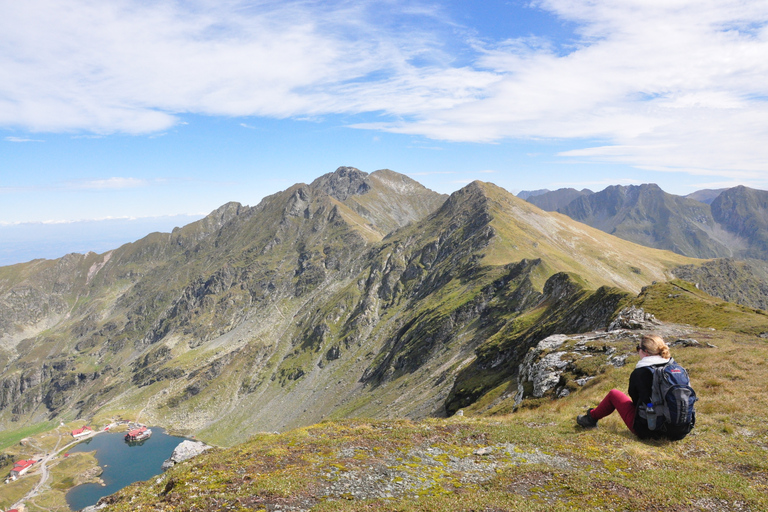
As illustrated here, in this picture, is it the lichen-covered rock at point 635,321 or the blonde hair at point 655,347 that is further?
the lichen-covered rock at point 635,321

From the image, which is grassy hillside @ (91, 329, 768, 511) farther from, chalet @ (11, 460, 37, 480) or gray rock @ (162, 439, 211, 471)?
chalet @ (11, 460, 37, 480)

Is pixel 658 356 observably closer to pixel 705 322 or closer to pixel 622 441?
pixel 622 441

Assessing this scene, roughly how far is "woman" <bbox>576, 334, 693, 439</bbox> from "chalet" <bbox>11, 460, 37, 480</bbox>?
242914 mm

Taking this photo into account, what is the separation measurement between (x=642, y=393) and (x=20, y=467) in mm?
253540

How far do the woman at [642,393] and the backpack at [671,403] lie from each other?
5.9 inches

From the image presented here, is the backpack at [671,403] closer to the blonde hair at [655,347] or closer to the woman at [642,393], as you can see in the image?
the woman at [642,393]

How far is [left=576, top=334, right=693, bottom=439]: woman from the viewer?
14977 millimetres

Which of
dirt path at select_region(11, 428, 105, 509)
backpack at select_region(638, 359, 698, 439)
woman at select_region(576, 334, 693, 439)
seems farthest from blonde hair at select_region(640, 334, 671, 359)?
dirt path at select_region(11, 428, 105, 509)

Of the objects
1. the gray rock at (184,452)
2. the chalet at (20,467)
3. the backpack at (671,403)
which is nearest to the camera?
the backpack at (671,403)

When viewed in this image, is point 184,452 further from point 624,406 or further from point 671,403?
point 671,403

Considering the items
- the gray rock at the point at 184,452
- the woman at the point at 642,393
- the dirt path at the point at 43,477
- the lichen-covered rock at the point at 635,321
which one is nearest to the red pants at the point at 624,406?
the woman at the point at 642,393

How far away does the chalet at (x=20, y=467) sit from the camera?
168 meters

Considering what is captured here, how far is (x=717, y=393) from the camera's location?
836 inches

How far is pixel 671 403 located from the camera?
1495 centimetres
